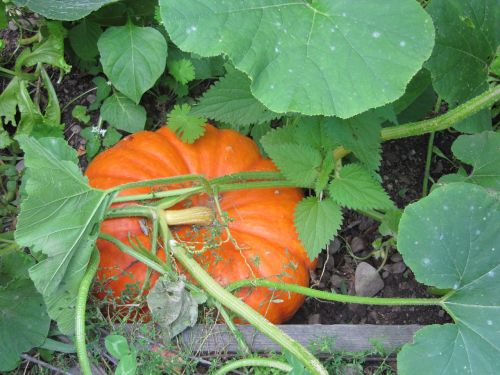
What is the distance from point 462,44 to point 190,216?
91cm

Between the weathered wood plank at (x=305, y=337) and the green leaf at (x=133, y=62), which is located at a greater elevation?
the green leaf at (x=133, y=62)

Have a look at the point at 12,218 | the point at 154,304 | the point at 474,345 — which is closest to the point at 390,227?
the point at 474,345

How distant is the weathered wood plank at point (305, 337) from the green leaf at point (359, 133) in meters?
0.47

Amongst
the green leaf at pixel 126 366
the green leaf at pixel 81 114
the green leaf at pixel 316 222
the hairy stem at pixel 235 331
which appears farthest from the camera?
the green leaf at pixel 81 114

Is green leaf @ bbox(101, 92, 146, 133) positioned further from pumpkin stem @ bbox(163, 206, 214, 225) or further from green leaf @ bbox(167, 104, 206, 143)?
pumpkin stem @ bbox(163, 206, 214, 225)

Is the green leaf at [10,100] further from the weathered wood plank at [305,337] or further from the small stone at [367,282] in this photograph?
the small stone at [367,282]

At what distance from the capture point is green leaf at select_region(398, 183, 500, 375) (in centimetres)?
148

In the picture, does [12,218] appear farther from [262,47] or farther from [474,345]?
[474,345]

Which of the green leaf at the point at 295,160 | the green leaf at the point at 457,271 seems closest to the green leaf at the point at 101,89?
the green leaf at the point at 295,160

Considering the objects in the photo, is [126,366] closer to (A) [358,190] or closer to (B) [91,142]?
(A) [358,190]

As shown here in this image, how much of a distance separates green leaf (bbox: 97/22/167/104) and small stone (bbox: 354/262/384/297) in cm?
96

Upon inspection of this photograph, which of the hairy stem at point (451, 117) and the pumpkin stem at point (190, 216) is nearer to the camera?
the hairy stem at point (451, 117)

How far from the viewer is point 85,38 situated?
2406 millimetres

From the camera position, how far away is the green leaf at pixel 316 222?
1826 millimetres
